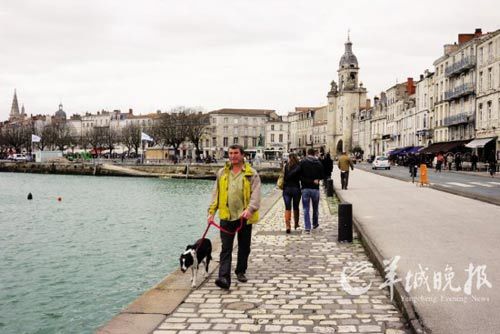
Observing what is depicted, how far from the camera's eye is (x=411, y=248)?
910 centimetres

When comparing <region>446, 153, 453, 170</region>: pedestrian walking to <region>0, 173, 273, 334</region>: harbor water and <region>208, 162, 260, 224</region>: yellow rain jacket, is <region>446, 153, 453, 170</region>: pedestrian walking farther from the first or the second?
<region>208, 162, 260, 224</region>: yellow rain jacket

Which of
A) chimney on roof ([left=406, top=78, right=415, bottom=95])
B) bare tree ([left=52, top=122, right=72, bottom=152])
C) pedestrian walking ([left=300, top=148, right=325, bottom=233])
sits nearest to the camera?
pedestrian walking ([left=300, top=148, right=325, bottom=233])

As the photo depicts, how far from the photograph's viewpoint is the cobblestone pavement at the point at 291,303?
221 inches

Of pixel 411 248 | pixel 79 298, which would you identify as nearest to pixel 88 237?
pixel 79 298

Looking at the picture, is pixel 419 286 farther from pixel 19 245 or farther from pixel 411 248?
pixel 19 245

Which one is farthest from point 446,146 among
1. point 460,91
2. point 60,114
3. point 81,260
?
point 60,114

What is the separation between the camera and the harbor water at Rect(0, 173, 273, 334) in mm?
8586

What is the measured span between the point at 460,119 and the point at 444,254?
156 ft

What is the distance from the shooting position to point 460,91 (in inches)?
2066

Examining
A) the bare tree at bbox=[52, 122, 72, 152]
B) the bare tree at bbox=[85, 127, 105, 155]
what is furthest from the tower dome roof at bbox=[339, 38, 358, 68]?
the bare tree at bbox=[52, 122, 72, 152]

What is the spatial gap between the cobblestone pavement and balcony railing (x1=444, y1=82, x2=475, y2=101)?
4564 centimetres

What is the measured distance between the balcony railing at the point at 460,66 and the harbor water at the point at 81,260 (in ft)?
112

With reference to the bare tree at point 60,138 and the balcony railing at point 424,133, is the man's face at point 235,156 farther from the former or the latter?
the bare tree at point 60,138

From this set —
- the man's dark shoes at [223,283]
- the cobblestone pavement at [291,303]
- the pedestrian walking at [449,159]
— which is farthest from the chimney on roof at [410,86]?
the man's dark shoes at [223,283]
